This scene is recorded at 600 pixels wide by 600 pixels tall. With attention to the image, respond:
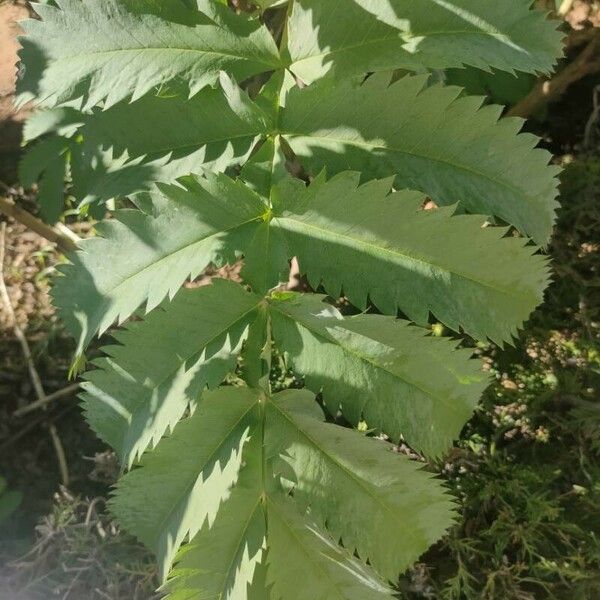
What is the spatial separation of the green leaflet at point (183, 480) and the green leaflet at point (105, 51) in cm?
38

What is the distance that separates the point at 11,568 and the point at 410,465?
1.10 m

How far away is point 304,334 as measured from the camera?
902 mm

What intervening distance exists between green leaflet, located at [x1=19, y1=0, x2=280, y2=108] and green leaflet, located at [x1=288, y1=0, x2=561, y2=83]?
160 millimetres

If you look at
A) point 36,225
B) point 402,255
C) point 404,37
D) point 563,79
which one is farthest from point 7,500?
point 563,79

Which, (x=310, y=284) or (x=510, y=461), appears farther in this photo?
(x=510, y=461)

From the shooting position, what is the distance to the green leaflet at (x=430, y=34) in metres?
0.88

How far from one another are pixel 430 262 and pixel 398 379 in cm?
14

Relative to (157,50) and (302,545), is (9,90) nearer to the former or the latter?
(157,50)

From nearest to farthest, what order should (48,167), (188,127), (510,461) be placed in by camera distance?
(188,127) < (48,167) < (510,461)

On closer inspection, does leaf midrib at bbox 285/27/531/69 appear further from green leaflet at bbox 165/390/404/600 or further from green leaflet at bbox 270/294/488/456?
green leaflet at bbox 165/390/404/600

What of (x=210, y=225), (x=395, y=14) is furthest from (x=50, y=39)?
(x=395, y=14)

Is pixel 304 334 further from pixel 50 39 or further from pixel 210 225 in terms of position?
pixel 50 39

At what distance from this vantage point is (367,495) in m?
0.87

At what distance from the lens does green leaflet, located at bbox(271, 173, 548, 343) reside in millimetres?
844
